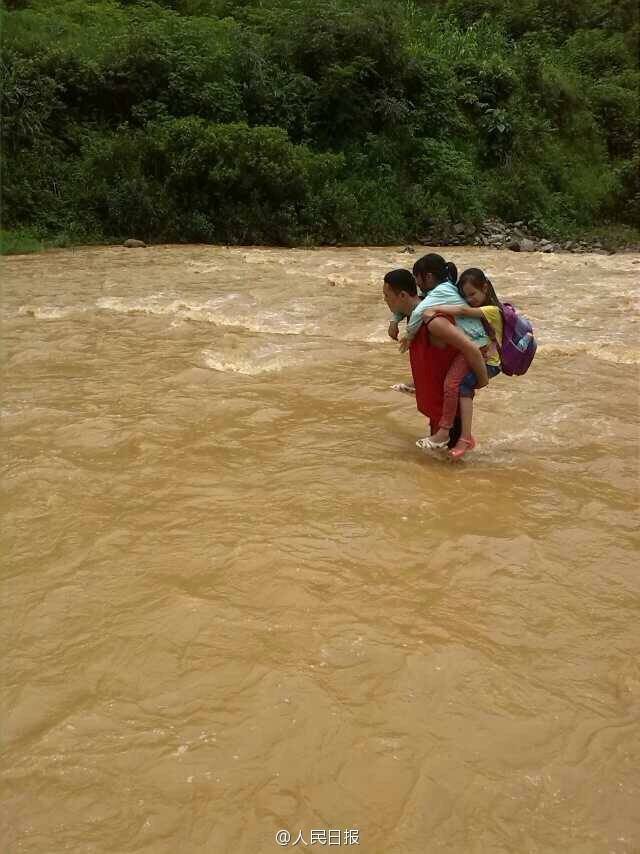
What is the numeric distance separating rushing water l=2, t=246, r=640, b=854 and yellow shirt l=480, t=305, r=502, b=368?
1.83ft

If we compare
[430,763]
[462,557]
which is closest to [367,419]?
[462,557]

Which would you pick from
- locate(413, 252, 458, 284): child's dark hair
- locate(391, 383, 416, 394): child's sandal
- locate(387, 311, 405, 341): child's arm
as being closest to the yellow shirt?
locate(413, 252, 458, 284): child's dark hair

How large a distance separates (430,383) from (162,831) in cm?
286

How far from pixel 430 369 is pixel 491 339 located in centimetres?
36

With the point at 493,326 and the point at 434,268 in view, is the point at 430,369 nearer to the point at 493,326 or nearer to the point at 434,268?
the point at 493,326

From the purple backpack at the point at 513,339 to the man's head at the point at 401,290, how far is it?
0.46 m

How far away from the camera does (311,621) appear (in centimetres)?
256

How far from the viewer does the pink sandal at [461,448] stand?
4109 mm

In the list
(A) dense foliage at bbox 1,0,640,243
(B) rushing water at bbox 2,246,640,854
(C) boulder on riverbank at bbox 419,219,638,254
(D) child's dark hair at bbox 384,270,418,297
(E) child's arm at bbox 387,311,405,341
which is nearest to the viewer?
(B) rushing water at bbox 2,246,640,854

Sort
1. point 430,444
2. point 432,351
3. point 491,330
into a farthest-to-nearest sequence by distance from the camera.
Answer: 1. point 430,444
2. point 432,351
3. point 491,330

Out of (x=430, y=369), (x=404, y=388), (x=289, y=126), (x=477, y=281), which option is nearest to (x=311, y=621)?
(x=430, y=369)

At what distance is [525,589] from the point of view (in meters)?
2.83

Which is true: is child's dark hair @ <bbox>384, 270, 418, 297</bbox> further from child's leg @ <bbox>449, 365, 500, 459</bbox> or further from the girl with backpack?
child's leg @ <bbox>449, 365, 500, 459</bbox>

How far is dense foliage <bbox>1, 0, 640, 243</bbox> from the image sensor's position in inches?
635
